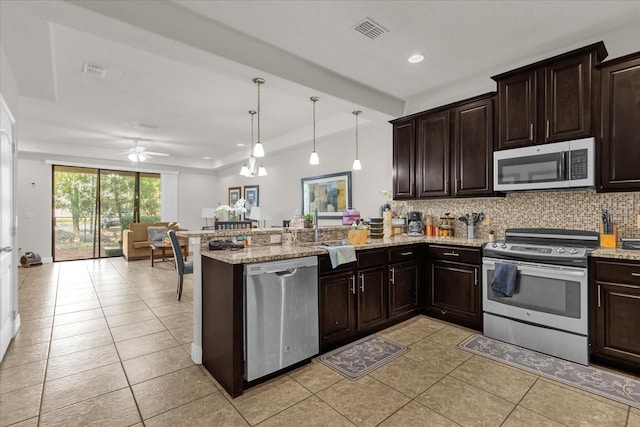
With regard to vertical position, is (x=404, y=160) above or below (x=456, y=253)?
above

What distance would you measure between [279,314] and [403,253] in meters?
1.68

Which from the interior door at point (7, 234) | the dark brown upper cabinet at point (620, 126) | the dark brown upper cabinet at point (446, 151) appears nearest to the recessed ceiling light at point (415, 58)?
the dark brown upper cabinet at point (446, 151)

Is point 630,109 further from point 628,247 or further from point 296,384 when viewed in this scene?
point 296,384

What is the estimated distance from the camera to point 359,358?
2688 mm

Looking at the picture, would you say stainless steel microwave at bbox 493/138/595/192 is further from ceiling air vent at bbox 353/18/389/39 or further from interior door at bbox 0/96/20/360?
interior door at bbox 0/96/20/360

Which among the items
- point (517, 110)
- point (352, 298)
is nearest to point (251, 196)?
point (352, 298)

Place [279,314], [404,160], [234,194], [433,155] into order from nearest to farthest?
[279,314] → [433,155] → [404,160] → [234,194]

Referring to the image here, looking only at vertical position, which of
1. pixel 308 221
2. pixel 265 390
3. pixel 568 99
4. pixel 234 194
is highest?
pixel 568 99

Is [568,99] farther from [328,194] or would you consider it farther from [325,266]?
[328,194]

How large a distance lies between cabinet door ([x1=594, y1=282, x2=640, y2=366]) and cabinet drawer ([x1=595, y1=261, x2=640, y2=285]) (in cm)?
4

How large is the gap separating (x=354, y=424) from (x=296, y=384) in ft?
Answer: 1.91

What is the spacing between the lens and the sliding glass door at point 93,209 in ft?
25.6

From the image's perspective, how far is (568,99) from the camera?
2.79 metres

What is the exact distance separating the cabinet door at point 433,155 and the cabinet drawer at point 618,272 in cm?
158
